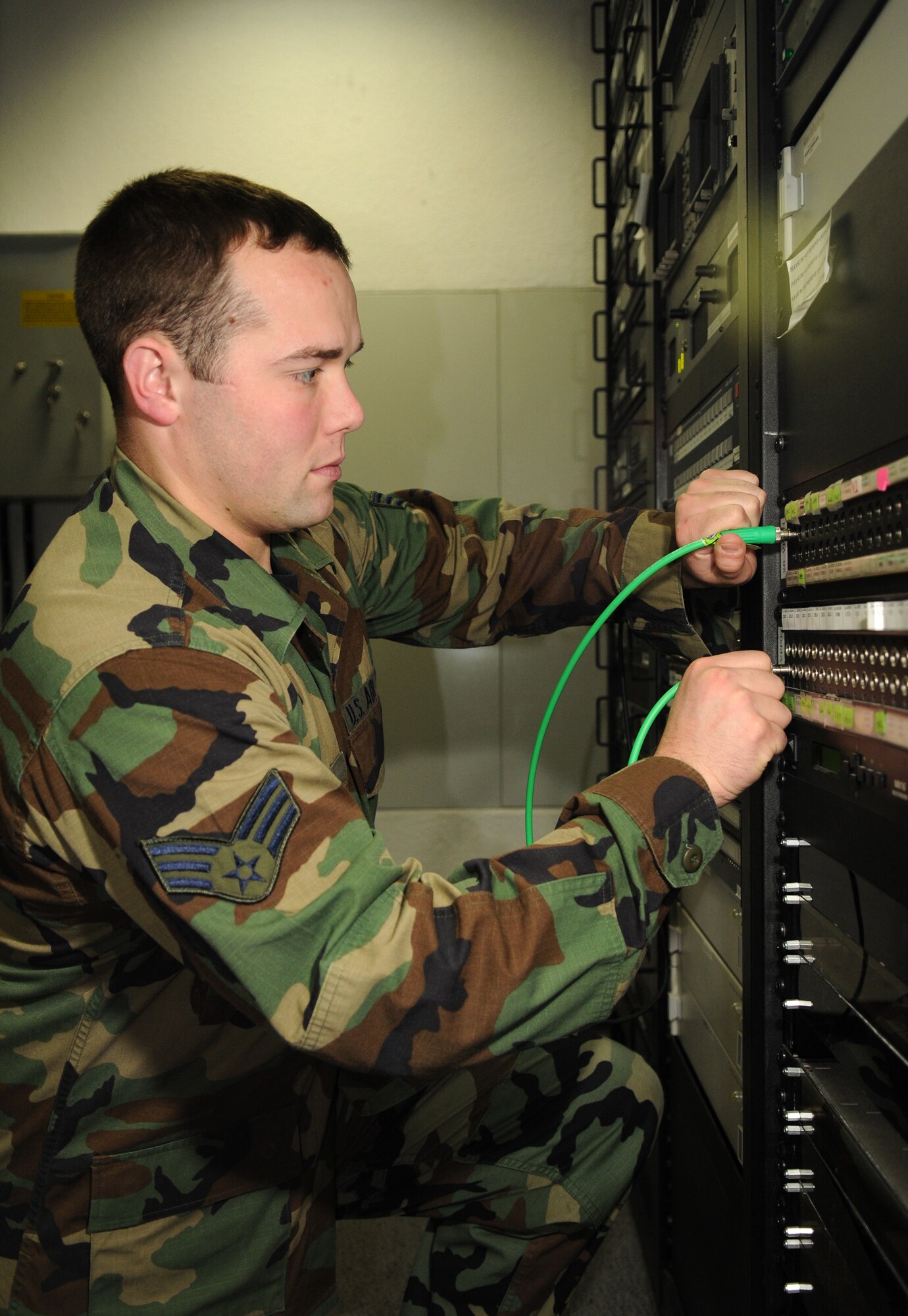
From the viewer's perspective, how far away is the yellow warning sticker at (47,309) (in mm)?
2500

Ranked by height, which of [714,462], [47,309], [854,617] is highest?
[47,309]

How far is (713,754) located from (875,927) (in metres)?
0.20

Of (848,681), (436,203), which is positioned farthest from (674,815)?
(436,203)

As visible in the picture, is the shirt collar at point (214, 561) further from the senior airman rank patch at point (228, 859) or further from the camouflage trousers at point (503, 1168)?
the camouflage trousers at point (503, 1168)

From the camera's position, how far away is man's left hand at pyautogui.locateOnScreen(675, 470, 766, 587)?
1009 millimetres

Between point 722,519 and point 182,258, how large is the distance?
63 centimetres

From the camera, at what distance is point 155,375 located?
1032mm

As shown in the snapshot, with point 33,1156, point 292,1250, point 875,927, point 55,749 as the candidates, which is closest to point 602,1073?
point 292,1250

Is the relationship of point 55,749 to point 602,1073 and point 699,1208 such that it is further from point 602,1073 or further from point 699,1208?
point 699,1208

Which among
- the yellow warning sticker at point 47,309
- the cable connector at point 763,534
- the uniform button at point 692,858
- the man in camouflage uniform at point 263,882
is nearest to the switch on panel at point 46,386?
the yellow warning sticker at point 47,309

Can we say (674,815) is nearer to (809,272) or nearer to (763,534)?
(763,534)

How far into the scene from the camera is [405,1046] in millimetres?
775

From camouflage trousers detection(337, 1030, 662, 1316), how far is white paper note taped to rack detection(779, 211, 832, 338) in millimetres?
945

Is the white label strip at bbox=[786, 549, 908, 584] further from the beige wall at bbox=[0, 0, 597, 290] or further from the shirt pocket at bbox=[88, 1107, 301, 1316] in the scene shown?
the beige wall at bbox=[0, 0, 597, 290]
